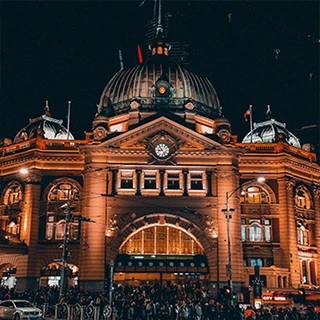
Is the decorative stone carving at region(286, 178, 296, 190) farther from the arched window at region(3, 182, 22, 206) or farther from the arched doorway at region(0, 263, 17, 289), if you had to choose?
the arched doorway at region(0, 263, 17, 289)

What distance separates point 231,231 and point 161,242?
823 cm

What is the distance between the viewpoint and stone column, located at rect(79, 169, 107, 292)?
191 ft

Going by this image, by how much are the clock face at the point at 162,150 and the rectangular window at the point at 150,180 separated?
2.44m

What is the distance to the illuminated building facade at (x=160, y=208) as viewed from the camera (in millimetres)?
59656

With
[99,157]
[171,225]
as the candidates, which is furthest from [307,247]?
[99,157]

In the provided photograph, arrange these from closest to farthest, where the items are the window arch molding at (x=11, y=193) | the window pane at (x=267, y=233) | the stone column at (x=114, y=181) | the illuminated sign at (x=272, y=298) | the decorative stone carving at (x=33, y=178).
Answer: the illuminated sign at (x=272, y=298)
the stone column at (x=114, y=181)
the decorative stone carving at (x=33, y=178)
the window pane at (x=267, y=233)
the window arch molding at (x=11, y=193)

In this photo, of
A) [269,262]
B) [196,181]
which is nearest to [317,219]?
[269,262]

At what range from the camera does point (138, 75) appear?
76.2 m

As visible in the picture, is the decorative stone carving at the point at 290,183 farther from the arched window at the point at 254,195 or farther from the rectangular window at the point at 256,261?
the rectangular window at the point at 256,261

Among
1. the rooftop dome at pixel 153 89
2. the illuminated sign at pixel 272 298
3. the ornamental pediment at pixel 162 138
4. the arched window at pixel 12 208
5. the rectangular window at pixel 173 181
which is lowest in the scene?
the illuminated sign at pixel 272 298

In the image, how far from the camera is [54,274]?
6225cm

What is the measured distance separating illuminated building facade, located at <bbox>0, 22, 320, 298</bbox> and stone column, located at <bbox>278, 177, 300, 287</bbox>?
12 cm

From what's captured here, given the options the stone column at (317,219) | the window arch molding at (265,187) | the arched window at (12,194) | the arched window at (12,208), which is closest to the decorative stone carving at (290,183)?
the window arch molding at (265,187)

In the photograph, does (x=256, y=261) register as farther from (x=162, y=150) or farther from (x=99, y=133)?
(x=99, y=133)
